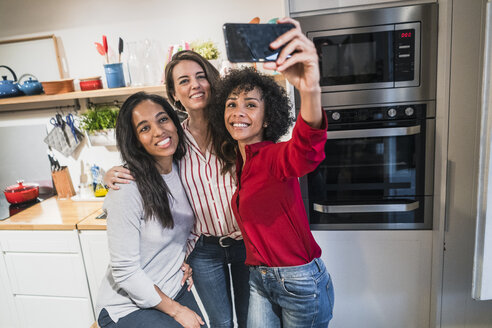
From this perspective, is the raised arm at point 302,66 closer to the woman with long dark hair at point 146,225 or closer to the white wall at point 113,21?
the woman with long dark hair at point 146,225

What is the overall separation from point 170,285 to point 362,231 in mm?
944

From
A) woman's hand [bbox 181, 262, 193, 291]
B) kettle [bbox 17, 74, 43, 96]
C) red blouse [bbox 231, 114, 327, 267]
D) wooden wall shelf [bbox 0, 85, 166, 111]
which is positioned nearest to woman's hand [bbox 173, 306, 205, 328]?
woman's hand [bbox 181, 262, 193, 291]

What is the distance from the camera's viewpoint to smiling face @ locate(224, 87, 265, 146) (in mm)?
1139

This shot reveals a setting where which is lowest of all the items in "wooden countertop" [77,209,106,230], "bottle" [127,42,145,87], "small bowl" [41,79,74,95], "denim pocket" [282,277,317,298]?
"wooden countertop" [77,209,106,230]

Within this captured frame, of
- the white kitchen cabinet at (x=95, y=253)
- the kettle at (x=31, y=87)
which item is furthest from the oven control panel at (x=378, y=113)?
the kettle at (x=31, y=87)

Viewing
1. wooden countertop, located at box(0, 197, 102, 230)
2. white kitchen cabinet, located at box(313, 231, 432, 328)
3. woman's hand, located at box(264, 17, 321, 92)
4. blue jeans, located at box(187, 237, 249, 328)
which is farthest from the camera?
wooden countertop, located at box(0, 197, 102, 230)

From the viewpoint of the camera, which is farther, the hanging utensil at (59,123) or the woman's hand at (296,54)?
the hanging utensil at (59,123)

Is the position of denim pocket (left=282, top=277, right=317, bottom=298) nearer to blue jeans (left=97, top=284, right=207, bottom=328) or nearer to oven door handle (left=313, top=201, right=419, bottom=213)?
blue jeans (left=97, top=284, right=207, bottom=328)

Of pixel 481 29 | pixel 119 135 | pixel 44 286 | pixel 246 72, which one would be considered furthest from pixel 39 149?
pixel 481 29

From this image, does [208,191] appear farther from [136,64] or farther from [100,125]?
[100,125]

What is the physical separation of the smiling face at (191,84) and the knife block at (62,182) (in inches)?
62.0

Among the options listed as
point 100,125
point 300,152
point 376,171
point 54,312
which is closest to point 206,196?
point 300,152

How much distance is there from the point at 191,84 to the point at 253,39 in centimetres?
71

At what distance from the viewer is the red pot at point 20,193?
247cm
